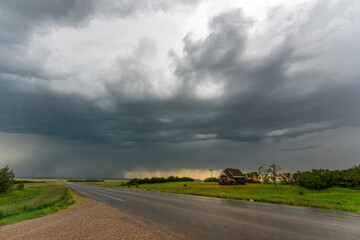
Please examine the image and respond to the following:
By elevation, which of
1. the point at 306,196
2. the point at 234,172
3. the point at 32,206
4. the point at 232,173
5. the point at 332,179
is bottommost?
the point at 32,206

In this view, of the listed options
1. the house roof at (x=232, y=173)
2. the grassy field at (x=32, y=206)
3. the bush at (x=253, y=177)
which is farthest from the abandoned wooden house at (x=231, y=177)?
the grassy field at (x=32, y=206)

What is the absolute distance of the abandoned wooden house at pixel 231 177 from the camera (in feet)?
201

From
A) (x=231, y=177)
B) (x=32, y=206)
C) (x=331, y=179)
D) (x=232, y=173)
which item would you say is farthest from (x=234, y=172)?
A: (x=32, y=206)

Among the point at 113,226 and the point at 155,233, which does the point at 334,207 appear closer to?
the point at 155,233

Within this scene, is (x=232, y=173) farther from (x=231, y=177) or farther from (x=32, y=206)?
(x=32, y=206)

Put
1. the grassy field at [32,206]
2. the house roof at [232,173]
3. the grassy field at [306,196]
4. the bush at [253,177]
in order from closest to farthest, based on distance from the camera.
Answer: the grassy field at [32,206] → the grassy field at [306,196] → the house roof at [232,173] → the bush at [253,177]

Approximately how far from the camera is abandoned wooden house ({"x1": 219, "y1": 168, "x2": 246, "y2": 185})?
61.4 meters

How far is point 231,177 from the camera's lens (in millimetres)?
61969

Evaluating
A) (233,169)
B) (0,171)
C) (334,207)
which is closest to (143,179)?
(233,169)

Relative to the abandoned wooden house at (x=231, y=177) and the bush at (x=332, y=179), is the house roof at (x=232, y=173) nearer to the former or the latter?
the abandoned wooden house at (x=231, y=177)

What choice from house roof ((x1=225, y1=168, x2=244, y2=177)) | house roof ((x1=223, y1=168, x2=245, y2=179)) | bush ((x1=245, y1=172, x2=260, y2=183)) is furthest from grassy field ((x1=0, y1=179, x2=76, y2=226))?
bush ((x1=245, y1=172, x2=260, y2=183))

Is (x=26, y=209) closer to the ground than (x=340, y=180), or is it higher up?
closer to the ground

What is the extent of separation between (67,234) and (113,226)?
5.94ft

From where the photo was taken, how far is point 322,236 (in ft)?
22.0
